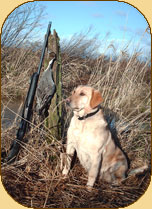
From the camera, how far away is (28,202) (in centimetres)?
250

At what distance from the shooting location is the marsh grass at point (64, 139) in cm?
263

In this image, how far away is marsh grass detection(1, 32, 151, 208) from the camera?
263 cm

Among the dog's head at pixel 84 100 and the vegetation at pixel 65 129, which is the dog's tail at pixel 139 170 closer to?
the vegetation at pixel 65 129

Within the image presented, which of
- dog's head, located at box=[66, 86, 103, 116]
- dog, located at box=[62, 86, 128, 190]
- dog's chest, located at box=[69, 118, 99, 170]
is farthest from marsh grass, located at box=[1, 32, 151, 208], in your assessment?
dog's head, located at box=[66, 86, 103, 116]

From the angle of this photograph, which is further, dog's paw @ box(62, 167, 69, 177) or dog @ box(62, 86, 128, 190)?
dog's paw @ box(62, 167, 69, 177)

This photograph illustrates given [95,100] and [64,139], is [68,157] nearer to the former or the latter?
[64,139]

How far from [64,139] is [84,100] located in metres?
0.77

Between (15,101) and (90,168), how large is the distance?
1505mm

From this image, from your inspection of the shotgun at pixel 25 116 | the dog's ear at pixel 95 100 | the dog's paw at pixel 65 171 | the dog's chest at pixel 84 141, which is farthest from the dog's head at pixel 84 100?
the dog's paw at pixel 65 171

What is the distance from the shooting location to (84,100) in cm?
296

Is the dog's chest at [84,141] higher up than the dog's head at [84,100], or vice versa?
the dog's head at [84,100]

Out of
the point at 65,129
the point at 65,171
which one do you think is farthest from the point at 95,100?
the point at 65,171

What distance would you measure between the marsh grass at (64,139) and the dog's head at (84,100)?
510 millimetres

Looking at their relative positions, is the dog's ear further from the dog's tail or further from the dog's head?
the dog's tail
